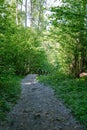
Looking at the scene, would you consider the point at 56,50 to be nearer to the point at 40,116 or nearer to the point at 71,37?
the point at 71,37

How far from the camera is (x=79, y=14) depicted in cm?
1090

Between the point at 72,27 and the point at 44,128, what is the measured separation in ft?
20.1

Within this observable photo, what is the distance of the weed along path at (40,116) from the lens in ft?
23.4

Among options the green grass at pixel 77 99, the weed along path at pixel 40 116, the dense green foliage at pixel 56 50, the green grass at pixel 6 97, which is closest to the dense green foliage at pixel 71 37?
the dense green foliage at pixel 56 50

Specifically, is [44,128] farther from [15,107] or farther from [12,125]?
[15,107]

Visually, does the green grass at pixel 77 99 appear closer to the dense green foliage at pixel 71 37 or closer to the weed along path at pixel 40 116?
the weed along path at pixel 40 116

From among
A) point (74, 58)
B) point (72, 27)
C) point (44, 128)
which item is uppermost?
point (72, 27)

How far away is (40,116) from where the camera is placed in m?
8.04

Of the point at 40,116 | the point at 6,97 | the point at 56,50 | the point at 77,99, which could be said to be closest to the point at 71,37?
the point at 56,50

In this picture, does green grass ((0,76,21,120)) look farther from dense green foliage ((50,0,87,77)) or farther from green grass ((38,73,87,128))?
dense green foliage ((50,0,87,77))

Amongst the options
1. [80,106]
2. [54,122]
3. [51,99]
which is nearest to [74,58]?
[51,99]

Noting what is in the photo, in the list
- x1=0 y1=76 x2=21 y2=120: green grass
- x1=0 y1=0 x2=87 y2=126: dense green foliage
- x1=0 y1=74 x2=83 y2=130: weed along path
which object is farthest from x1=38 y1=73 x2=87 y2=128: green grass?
x1=0 y1=76 x2=21 y2=120: green grass

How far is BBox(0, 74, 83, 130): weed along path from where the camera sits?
7140 mm

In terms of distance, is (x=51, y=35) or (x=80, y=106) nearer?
(x=80, y=106)
